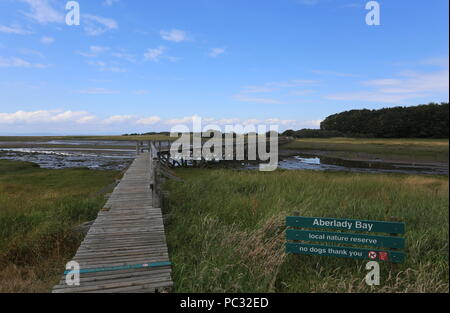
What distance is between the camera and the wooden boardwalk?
13.0ft

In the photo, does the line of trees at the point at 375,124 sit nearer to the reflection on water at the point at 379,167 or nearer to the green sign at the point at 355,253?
the reflection on water at the point at 379,167

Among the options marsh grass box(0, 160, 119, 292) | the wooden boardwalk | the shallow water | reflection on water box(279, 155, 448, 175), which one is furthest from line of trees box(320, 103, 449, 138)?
marsh grass box(0, 160, 119, 292)

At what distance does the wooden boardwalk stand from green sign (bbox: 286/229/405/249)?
2399 millimetres

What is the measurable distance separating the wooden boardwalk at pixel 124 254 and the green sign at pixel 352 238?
2399 millimetres

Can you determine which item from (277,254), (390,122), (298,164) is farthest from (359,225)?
(390,122)

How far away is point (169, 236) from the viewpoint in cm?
647

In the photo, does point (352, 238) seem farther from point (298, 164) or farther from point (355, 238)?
point (298, 164)

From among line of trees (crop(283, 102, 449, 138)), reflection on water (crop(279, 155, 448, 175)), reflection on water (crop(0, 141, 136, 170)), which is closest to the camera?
reflection on water (crop(279, 155, 448, 175))

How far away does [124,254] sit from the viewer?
4.90 m

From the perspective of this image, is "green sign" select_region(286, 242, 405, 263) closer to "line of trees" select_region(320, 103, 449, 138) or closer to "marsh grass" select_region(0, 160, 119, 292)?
"line of trees" select_region(320, 103, 449, 138)

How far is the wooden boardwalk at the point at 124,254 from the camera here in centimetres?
397

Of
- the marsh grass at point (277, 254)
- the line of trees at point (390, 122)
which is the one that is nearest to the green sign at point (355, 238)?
the marsh grass at point (277, 254)
